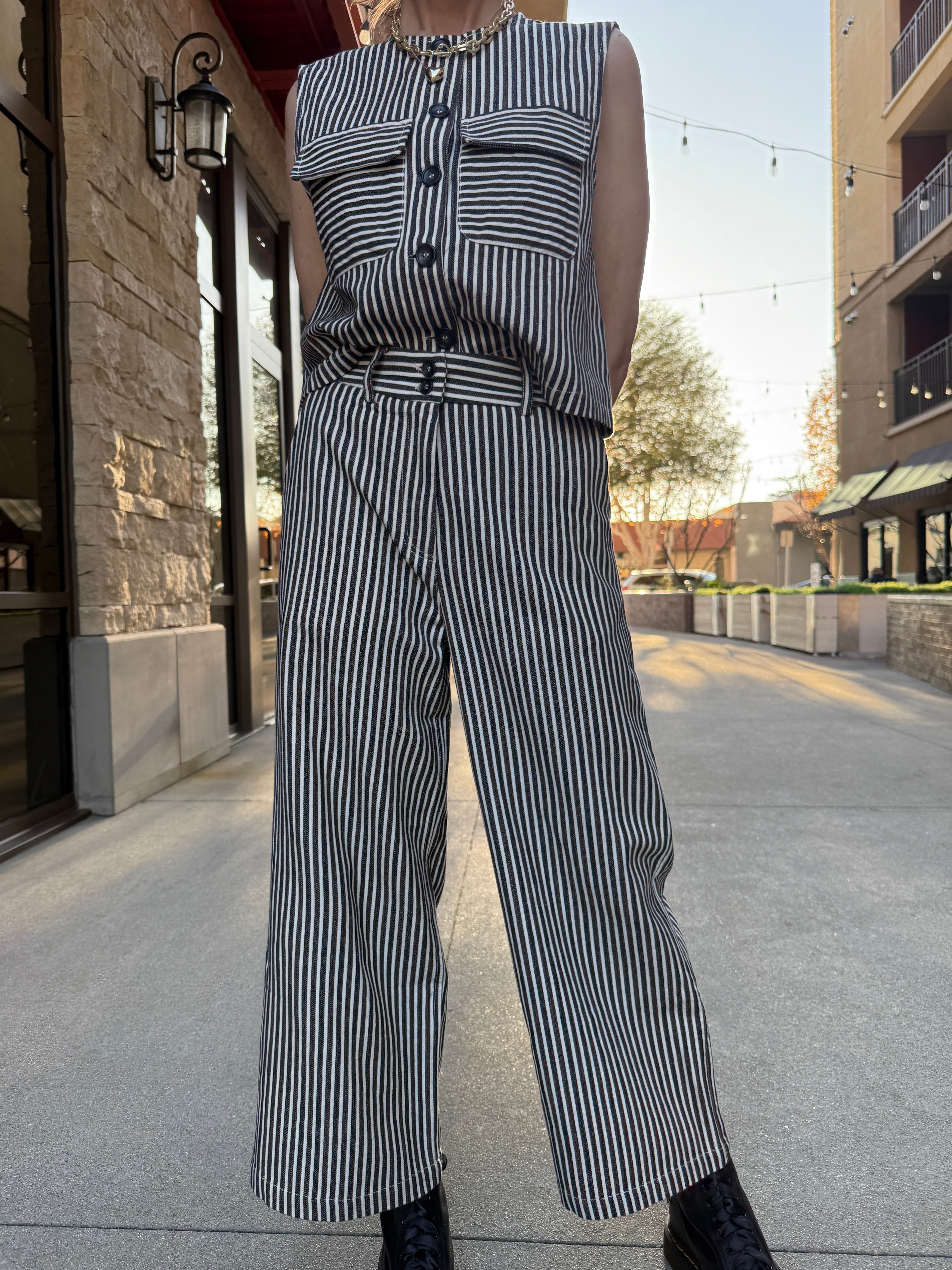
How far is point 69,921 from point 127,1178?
1.18 meters

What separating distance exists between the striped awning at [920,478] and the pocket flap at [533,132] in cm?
1345

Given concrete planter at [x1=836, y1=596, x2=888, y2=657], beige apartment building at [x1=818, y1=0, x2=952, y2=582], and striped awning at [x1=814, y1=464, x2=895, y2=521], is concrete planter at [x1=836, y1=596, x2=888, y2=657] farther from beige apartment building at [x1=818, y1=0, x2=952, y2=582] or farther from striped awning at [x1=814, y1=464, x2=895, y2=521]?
striped awning at [x1=814, y1=464, x2=895, y2=521]

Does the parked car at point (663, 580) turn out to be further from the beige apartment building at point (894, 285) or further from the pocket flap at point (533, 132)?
the pocket flap at point (533, 132)

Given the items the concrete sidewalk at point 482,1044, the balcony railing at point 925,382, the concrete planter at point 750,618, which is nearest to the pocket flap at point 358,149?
the concrete sidewalk at point 482,1044

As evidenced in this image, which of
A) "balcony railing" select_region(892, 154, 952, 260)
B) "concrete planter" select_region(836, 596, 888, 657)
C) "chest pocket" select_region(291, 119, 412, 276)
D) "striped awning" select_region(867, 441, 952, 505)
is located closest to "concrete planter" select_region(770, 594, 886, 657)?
"concrete planter" select_region(836, 596, 888, 657)

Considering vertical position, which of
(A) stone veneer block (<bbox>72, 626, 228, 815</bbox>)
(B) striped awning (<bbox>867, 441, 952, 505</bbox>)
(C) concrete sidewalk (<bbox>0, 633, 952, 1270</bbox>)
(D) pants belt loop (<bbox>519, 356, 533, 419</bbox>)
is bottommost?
(C) concrete sidewalk (<bbox>0, 633, 952, 1270</bbox>)

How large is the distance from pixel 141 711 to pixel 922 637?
6560 millimetres

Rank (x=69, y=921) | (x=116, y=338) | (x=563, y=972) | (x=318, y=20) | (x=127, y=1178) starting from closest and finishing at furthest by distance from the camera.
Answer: (x=563, y=972) → (x=127, y=1178) → (x=69, y=921) → (x=116, y=338) → (x=318, y=20)

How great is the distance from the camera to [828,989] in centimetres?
191

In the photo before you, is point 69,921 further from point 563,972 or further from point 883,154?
point 883,154

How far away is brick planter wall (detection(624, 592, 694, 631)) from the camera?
19172 mm

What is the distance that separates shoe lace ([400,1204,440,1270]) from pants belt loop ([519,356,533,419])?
91cm

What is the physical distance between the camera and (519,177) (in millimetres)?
1056

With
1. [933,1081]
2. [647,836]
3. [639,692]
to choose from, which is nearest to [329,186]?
[639,692]
